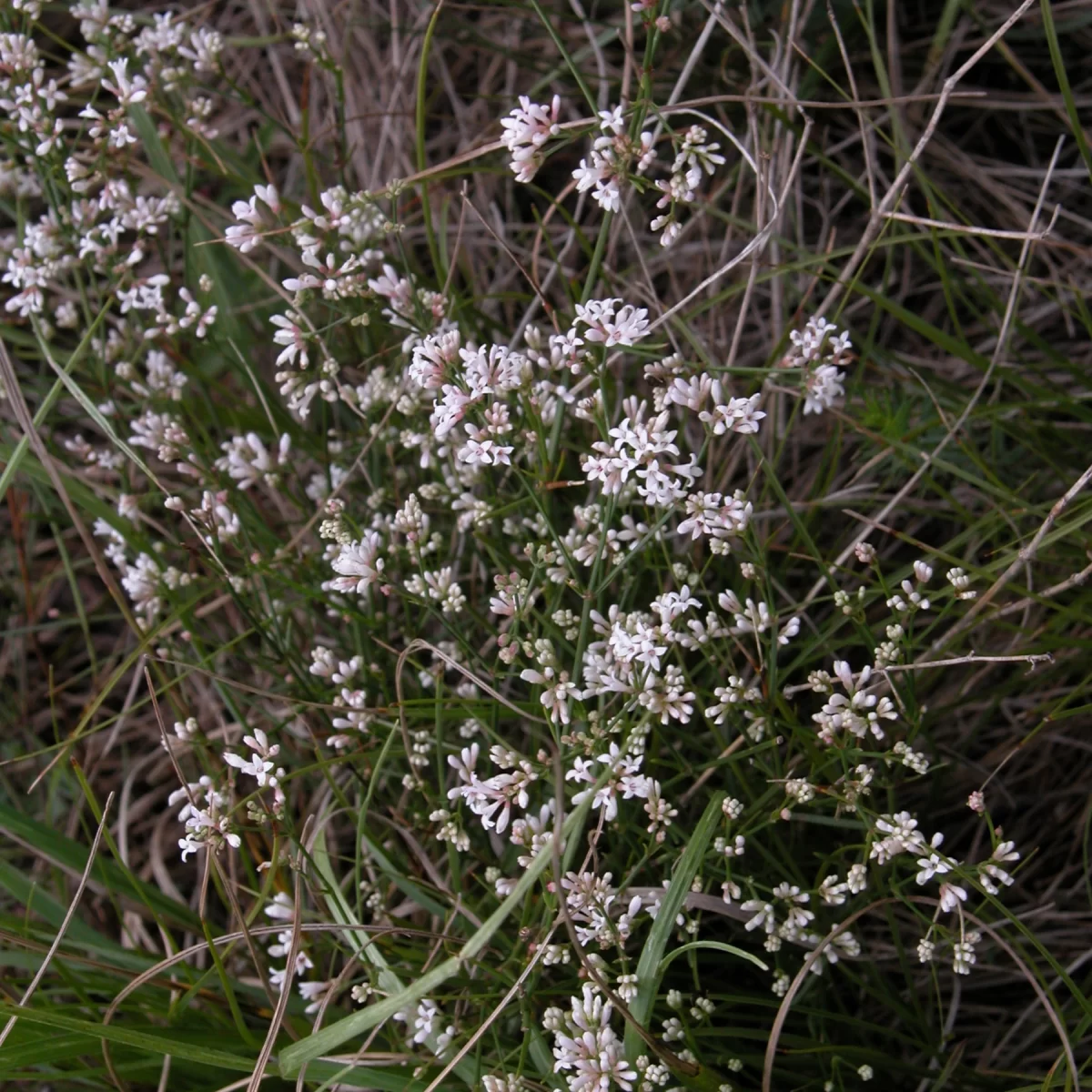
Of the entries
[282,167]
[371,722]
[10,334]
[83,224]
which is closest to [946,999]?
[371,722]

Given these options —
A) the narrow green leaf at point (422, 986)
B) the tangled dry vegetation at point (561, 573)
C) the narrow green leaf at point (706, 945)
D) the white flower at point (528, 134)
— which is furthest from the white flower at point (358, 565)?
the narrow green leaf at point (706, 945)

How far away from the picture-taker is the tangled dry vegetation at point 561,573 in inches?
63.6

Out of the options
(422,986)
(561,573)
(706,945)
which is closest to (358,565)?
(561,573)

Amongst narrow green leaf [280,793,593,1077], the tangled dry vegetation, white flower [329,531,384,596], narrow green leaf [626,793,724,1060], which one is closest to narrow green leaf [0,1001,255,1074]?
the tangled dry vegetation

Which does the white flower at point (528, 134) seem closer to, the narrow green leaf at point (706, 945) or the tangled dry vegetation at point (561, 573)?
the tangled dry vegetation at point (561, 573)

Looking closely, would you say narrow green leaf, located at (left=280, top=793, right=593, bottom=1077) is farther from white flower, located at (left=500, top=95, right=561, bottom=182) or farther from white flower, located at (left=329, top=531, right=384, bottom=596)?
white flower, located at (left=500, top=95, right=561, bottom=182)

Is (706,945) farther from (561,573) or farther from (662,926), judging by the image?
(561,573)

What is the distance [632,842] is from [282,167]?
2.33 meters

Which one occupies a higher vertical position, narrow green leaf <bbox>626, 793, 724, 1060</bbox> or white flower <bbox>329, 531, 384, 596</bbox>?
white flower <bbox>329, 531, 384, 596</bbox>

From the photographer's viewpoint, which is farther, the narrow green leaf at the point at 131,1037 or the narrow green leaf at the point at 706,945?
the narrow green leaf at the point at 131,1037

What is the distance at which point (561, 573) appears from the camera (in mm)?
1708

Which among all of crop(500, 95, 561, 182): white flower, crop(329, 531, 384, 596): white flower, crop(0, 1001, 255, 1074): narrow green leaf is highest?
crop(500, 95, 561, 182): white flower

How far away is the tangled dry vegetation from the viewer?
63.6 inches

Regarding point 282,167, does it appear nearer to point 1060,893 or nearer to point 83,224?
point 83,224
